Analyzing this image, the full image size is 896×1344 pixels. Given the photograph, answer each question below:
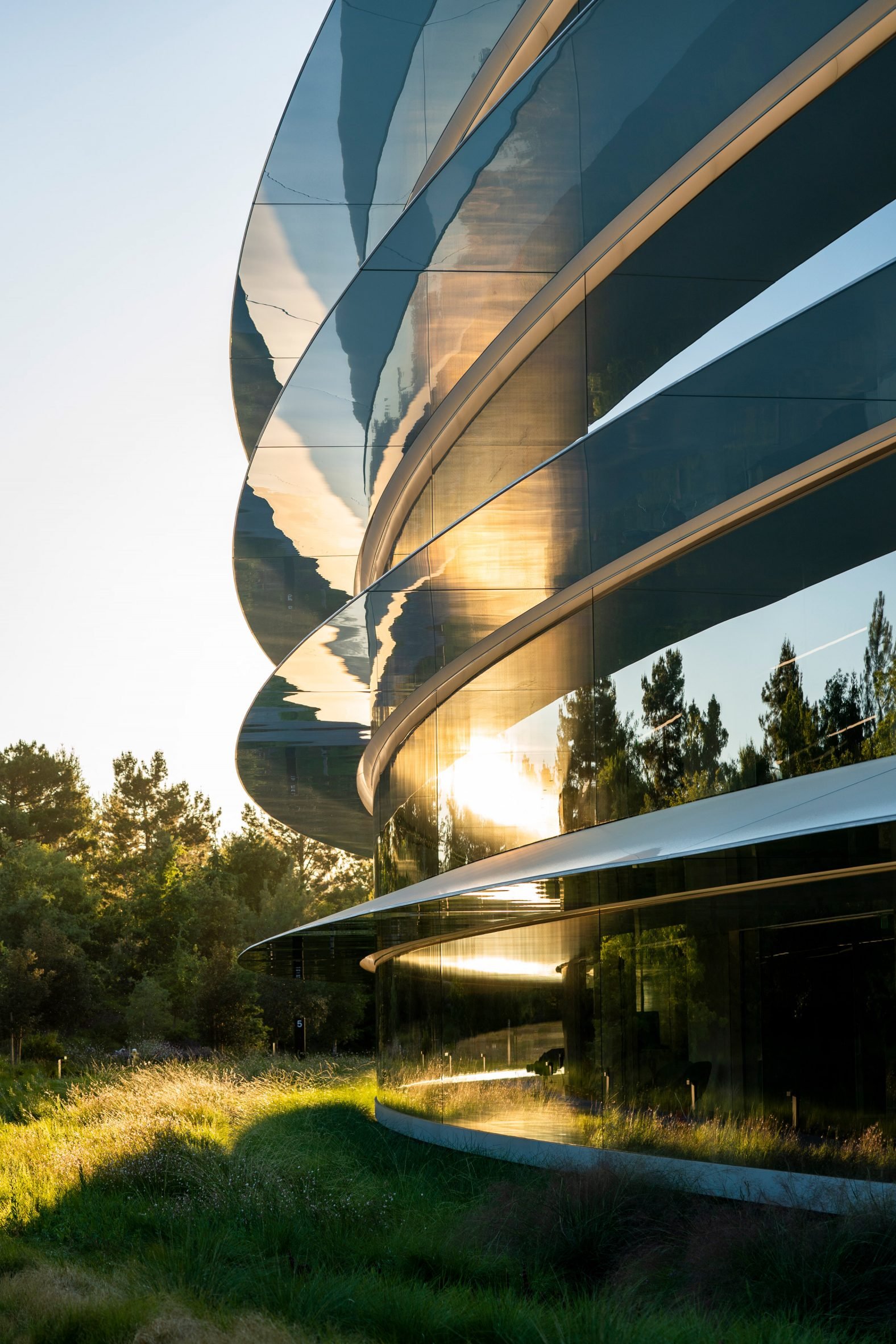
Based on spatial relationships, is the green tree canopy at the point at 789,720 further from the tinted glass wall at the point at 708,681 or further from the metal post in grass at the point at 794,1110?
the metal post in grass at the point at 794,1110

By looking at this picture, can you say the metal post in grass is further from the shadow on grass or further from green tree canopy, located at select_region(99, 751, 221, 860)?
green tree canopy, located at select_region(99, 751, 221, 860)

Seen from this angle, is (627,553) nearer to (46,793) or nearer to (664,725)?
(664,725)

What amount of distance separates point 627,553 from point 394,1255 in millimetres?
6803

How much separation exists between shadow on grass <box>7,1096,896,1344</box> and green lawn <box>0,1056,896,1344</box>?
18 millimetres

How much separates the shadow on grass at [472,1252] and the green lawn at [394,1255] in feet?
0.06

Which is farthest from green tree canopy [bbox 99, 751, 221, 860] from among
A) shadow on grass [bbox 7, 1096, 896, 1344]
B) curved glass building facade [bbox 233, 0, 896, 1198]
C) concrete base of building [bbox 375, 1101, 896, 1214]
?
shadow on grass [bbox 7, 1096, 896, 1344]

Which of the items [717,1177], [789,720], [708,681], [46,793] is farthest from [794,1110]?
[46,793]

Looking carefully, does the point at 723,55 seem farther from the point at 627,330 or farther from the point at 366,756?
the point at 366,756

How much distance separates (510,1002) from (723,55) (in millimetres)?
10557

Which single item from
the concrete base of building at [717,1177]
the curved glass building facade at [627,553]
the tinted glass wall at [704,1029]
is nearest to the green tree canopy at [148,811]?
the curved glass building facade at [627,553]

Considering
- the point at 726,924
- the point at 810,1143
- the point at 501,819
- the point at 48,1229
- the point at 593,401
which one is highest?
the point at 593,401

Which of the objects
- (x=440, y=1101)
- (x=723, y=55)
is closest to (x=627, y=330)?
(x=723, y=55)

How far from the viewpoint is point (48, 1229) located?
11.0m

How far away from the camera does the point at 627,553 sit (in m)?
12.9
